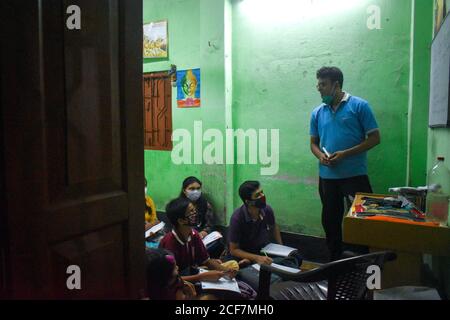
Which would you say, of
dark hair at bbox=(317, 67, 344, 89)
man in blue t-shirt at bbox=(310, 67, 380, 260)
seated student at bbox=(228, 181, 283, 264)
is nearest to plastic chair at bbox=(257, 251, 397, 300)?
seated student at bbox=(228, 181, 283, 264)

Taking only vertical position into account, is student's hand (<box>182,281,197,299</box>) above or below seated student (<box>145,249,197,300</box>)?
below

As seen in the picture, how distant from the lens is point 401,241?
180cm

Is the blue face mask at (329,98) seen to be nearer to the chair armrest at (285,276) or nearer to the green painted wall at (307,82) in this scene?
the green painted wall at (307,82)

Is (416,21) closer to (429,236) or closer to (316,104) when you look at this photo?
(316,104)

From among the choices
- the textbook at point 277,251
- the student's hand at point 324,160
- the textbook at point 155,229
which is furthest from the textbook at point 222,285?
the textbook at point 155,229

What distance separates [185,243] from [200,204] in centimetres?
134

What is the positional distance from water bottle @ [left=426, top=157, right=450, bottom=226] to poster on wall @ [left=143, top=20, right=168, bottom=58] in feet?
10.0

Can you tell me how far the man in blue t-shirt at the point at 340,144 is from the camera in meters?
2.72

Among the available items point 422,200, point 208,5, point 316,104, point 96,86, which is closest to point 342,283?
point 422,200

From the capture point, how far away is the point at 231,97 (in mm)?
3629

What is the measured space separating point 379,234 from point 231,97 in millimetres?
2199

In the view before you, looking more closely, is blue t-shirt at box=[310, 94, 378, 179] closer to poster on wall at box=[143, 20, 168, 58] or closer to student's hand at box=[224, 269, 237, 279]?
student's hand at box=[224, 269, 237, 279]

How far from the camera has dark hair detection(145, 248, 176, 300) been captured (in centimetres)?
169

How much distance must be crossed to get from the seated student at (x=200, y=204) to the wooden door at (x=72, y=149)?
1957 millimetres
